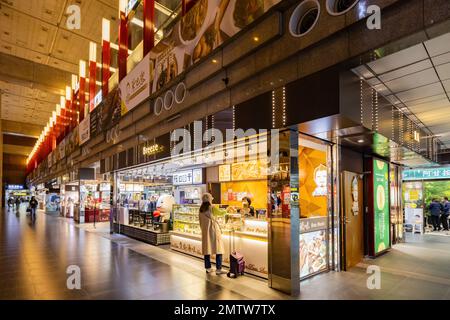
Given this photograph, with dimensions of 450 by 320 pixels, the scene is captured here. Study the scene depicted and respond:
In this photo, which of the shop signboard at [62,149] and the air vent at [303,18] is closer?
the air vent at [303,18]

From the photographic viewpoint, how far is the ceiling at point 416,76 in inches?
147

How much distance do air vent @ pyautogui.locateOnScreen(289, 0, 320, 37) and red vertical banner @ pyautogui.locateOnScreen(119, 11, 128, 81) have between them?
760cm

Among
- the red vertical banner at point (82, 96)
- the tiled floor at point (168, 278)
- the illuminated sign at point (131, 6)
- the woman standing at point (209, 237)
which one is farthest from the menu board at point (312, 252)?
the red vertical banner at point (82, 96)

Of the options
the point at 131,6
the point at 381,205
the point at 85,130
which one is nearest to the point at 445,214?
the point at 381,205

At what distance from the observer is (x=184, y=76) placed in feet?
22.9

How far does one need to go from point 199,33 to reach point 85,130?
397 inches

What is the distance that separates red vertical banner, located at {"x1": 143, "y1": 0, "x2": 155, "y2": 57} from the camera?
8.28 metres

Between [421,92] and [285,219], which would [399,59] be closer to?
[421,92]

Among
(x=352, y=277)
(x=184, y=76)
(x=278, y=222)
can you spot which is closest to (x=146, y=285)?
(x=278, y=222)

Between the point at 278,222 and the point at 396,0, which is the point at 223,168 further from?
the point at 396,0

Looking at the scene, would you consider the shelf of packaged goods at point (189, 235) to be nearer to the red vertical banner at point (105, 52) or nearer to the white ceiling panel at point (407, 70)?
the white ceiling panel at point (407, 70)

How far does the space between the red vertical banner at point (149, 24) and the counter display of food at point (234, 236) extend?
4691mm
